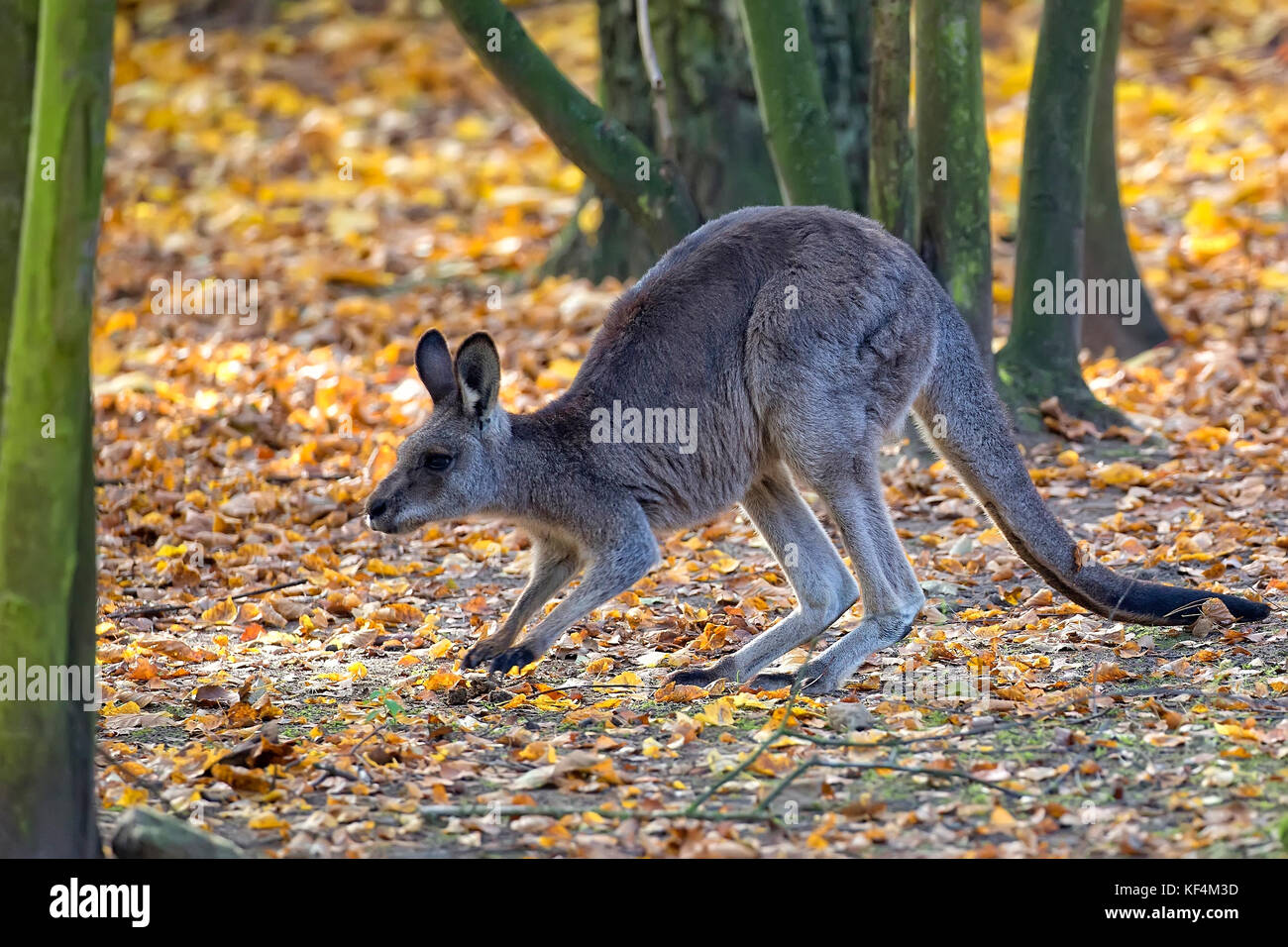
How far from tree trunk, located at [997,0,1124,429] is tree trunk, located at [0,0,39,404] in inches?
199

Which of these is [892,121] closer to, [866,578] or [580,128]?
[580,128]

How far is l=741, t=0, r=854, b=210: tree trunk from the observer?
271 inches

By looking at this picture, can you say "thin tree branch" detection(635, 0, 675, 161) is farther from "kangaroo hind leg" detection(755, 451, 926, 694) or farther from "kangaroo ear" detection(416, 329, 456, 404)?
"kangaroo hind leg" detection(755, 451, 926, 694)

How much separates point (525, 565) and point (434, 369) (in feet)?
5.31

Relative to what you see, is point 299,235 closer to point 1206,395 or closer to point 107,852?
point 1206,395

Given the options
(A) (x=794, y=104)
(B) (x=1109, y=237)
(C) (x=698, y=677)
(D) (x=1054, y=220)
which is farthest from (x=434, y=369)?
(B) (x=1109, y=237)

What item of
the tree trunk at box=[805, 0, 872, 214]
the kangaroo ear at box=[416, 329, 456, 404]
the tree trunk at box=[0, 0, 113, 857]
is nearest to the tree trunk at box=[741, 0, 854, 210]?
the tree trunk at box=[805, 0, 872, 214]

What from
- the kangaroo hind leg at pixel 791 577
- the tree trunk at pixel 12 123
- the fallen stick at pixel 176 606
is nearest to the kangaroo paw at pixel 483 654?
the kangaroo hind leg at pixel 791 577

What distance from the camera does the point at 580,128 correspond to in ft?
23.5

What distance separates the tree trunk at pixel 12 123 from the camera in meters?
4.32

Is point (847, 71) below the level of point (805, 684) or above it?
above

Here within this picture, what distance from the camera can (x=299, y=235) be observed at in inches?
473

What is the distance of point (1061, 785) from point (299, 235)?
29.6 ft

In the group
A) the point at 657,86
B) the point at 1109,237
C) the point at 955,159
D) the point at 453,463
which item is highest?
the point at 657,86
